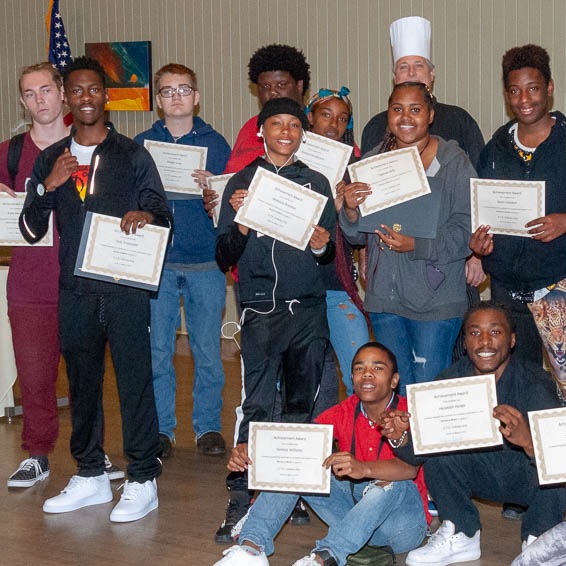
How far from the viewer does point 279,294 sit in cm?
372

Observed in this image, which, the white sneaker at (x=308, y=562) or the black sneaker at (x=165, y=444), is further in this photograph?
the black sneaker at (x=165, y=444)

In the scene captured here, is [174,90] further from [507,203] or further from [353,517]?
[353,517]

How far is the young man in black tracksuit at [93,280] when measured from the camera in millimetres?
3951

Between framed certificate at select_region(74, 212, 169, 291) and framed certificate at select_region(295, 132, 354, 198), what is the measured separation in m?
0.73

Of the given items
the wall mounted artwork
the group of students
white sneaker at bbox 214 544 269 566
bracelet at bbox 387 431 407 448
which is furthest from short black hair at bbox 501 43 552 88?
the wall mounted artwork

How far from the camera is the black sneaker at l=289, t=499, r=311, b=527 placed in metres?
4.02

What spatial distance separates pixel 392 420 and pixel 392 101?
1368mm

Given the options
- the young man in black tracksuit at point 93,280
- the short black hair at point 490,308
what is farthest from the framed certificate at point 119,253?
the short black hair at point 490,308

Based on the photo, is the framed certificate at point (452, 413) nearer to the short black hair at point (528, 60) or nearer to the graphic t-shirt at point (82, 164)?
the short black hair at point (528, 60)

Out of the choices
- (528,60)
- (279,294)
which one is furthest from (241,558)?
(528,60)

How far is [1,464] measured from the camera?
502 centimetres

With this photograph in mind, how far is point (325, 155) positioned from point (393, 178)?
0.42 m

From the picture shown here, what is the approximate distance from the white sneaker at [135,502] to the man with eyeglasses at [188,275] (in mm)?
656

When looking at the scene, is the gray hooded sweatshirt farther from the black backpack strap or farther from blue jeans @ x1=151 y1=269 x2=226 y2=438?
the black backpack strap
